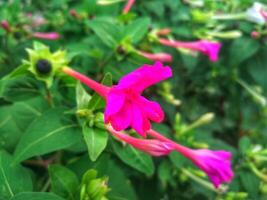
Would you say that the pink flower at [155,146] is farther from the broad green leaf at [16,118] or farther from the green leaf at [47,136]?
the broad green leaf at [16,118]

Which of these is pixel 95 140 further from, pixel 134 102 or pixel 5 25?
pixel 5 25

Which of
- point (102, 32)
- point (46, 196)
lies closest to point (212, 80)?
point (102, 32)

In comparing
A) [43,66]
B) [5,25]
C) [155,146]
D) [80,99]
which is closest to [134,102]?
[155,146]

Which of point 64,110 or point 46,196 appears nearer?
point 46,196

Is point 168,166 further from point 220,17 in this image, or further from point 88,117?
point 220,17

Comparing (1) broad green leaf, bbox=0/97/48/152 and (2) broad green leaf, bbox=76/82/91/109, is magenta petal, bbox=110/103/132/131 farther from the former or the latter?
(1) broad green leaf, bbox=0/97/48/152

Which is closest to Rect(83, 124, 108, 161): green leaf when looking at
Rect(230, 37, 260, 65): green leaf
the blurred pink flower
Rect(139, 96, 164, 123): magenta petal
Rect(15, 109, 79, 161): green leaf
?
Rect(15, 109, 79, 161): green leaf
